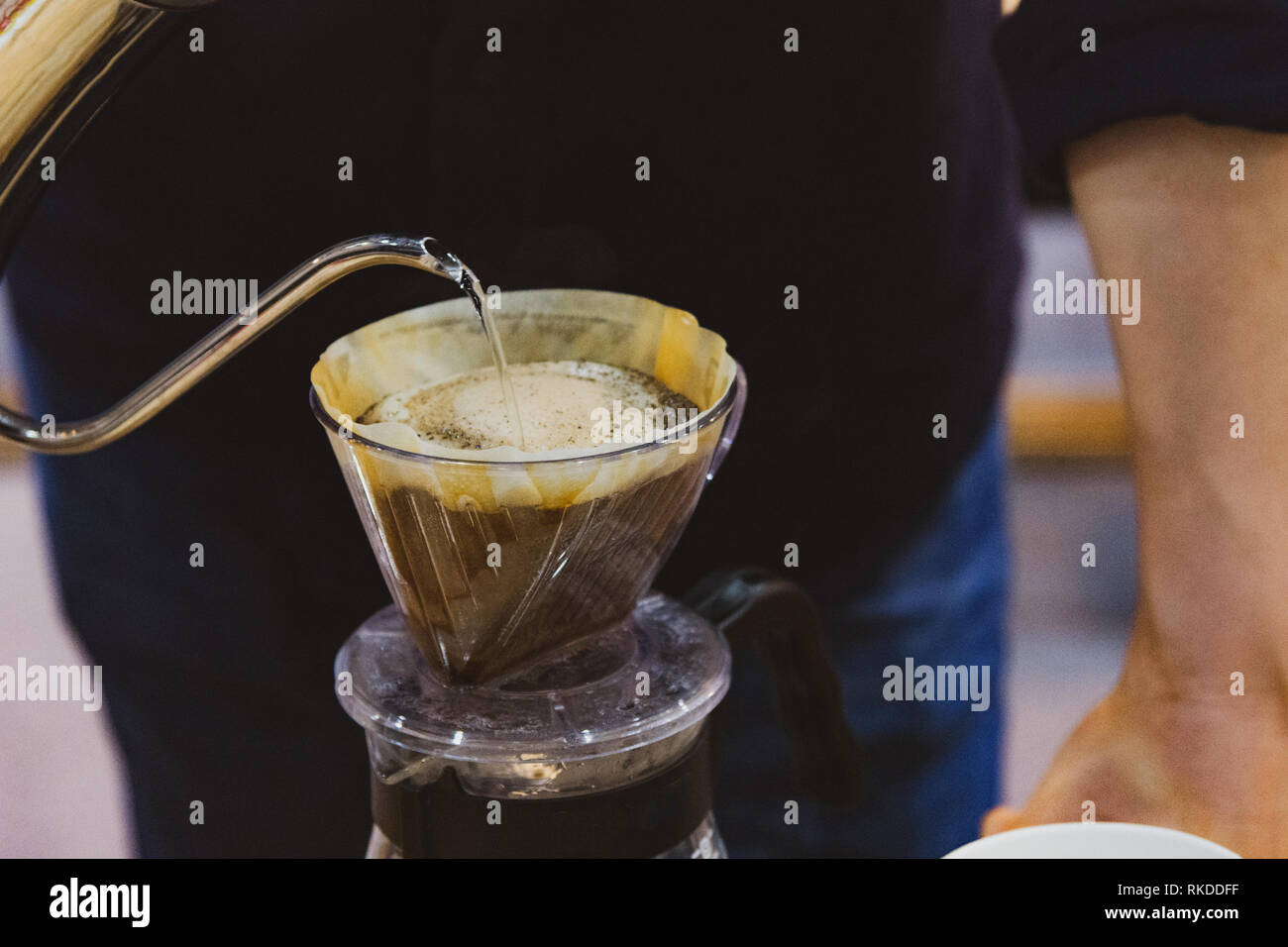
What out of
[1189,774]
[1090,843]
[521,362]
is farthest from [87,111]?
[1189,774]

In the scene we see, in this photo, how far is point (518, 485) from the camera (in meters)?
0.37

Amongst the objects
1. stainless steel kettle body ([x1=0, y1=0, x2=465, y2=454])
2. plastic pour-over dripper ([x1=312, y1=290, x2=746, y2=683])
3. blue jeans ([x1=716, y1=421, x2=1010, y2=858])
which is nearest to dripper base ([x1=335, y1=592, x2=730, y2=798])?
plastic pour-over dripper ([x1=312, y1=290, x2=746, y2=683])

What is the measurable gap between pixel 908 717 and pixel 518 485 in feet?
1.37

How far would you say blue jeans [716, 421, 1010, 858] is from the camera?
69 centimetres

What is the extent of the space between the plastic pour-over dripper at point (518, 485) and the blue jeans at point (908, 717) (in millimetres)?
267

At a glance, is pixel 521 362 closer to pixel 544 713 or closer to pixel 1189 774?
pixel 544 713

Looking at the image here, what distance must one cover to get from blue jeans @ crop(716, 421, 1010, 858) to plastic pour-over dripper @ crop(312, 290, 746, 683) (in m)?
0.27

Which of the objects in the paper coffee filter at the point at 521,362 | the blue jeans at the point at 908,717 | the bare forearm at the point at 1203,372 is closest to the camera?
the paper coffee filter at the point at 521,362

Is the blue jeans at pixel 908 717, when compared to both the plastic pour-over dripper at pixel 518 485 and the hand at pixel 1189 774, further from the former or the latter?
the plastic pour-over dripper at pixel 518 485

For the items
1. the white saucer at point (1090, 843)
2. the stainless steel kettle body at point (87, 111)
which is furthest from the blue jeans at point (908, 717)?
the stainless steel kettle body at point (87, 111)

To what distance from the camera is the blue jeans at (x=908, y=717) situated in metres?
0.69

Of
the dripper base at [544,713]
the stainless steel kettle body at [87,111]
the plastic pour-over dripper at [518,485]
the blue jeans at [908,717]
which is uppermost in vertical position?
the stainless steel kettle body at [87,111]
